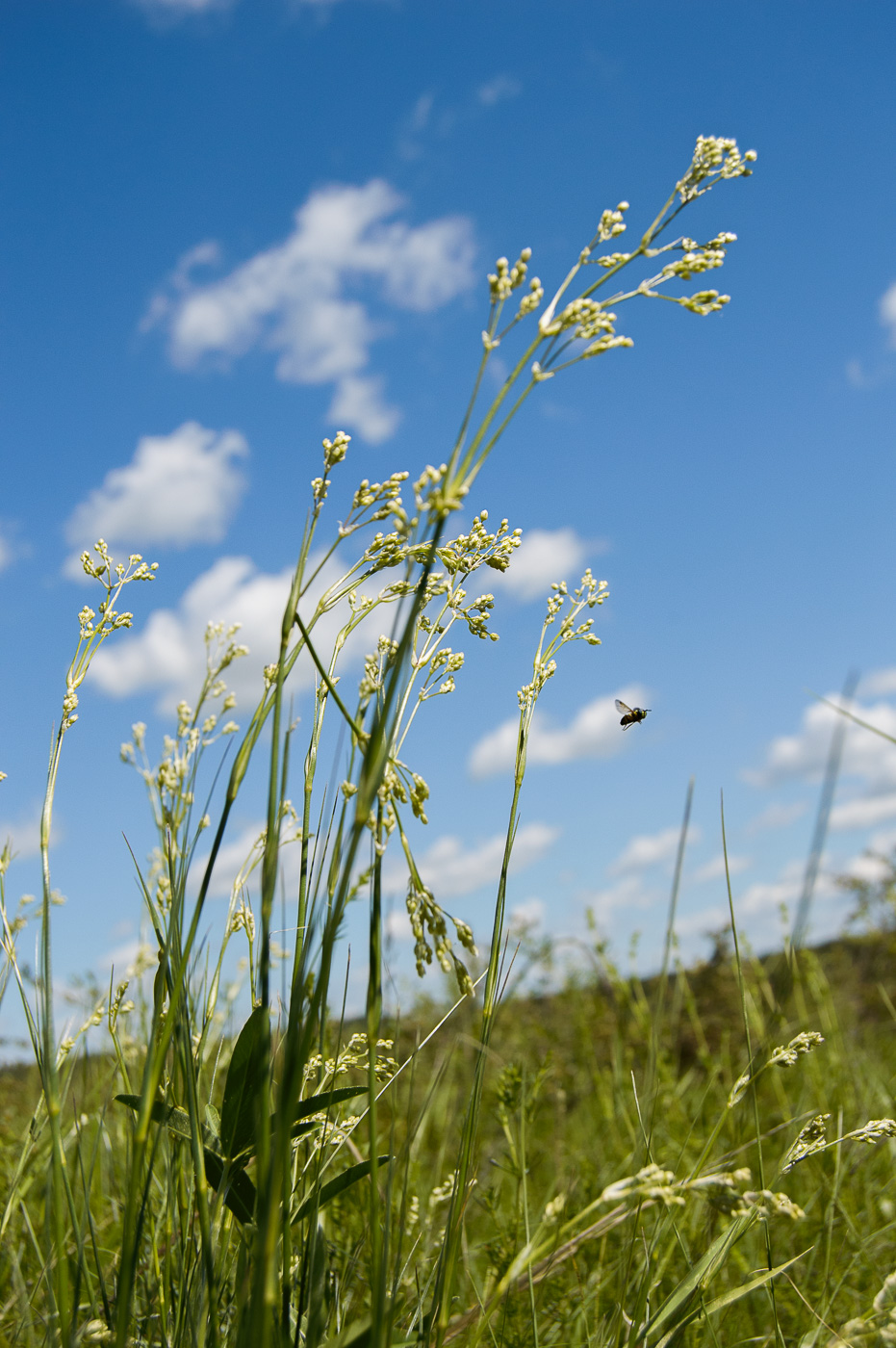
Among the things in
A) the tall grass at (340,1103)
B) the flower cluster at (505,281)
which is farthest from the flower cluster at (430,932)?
the flower cluster at (505,281)

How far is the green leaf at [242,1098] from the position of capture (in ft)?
4.20

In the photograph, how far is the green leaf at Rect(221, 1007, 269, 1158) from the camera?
128 centimetres

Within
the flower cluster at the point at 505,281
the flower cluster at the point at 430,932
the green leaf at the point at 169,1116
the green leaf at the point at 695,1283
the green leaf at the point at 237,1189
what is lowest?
the green leaf at the point at 695,1283

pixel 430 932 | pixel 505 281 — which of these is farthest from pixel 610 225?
pixel 430 932

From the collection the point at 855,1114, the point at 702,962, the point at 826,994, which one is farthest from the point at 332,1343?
the point at 702,962

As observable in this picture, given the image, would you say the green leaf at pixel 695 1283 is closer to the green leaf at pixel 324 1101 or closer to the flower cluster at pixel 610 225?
the green leaf at pixel 324 1101

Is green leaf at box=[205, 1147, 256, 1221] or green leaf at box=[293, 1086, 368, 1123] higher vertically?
green leaf at box=[293, 1086, 368, 1123]

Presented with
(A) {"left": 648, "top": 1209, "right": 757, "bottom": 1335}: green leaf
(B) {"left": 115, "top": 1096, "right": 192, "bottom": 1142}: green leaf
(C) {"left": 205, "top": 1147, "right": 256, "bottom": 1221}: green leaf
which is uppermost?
(B) {"left": 115, "top": 1096, "right": 192, "bottom": 1142}: green leaf

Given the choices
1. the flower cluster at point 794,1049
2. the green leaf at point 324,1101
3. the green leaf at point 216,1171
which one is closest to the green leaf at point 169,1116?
the green leaf at point 216,1171

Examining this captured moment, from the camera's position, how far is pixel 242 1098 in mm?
1293

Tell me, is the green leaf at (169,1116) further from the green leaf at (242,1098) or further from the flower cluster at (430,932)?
the flower cluster at (430,932)

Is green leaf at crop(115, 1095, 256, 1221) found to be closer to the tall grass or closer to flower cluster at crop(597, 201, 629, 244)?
the tall grass

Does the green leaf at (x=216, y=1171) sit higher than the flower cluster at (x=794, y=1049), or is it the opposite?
the flower cluster at (x=794, y=1049)

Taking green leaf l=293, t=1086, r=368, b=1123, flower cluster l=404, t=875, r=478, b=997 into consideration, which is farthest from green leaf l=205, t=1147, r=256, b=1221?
flower cluster l=404, t=875, r=478, b=997
